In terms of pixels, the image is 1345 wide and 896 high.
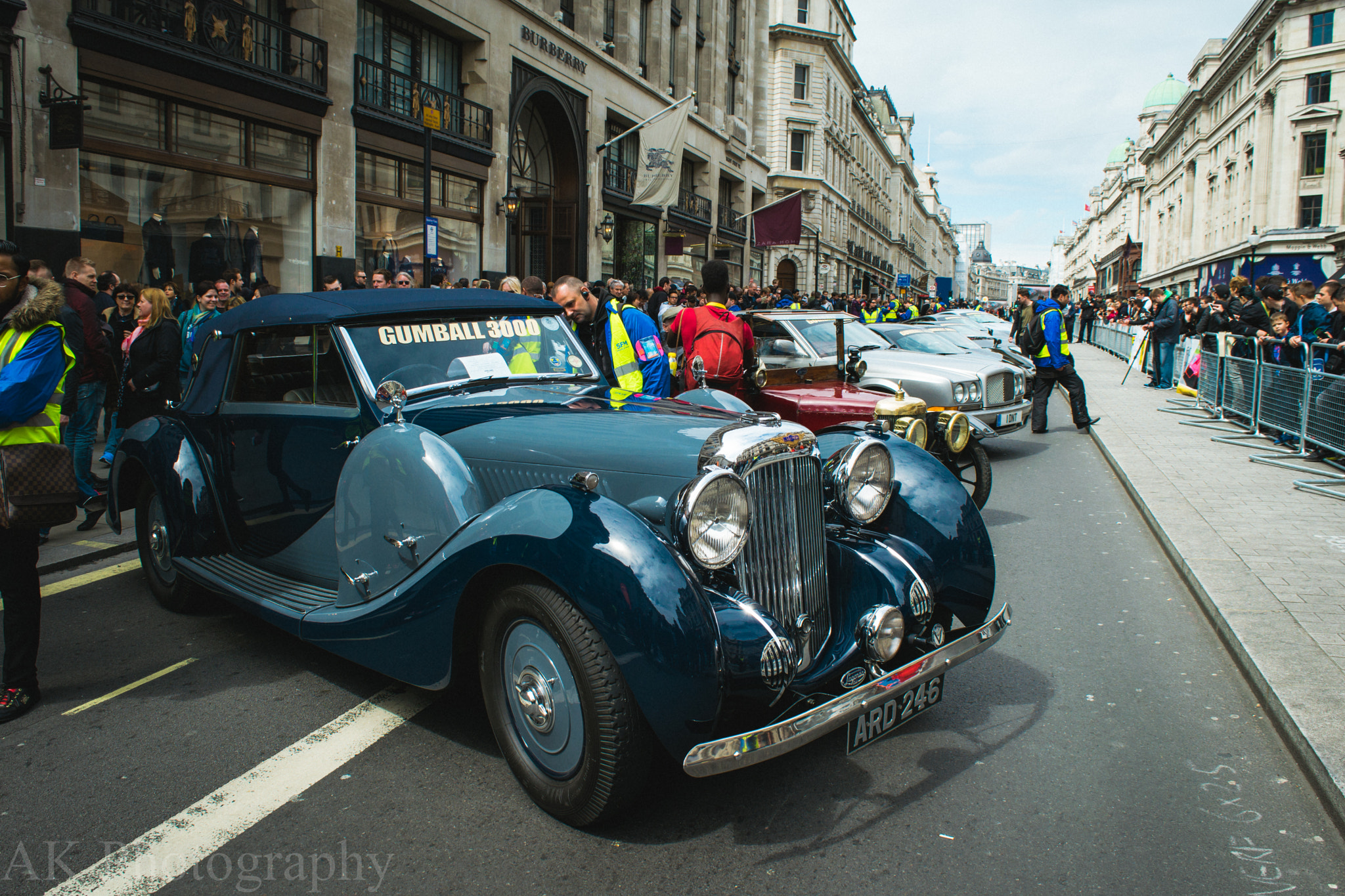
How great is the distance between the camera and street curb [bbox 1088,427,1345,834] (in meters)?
3.08

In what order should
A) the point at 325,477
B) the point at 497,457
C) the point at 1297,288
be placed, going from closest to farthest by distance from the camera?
the point at 497,457
the point at 325,477
the point at 1297,288

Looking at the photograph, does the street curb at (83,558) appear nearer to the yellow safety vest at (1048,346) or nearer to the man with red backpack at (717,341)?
the man with red backpack at (717,341)

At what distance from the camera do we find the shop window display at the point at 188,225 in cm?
1111

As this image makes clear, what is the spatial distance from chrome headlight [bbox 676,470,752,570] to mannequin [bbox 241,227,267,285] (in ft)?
40.5

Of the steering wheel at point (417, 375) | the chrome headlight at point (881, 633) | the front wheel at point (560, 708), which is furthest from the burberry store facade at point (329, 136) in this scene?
the chrome headlight at point (881, 633)

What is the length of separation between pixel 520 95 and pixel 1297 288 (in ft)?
51.7

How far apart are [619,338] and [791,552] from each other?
392 centimetres

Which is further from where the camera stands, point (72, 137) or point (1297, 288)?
point (1297, 288)

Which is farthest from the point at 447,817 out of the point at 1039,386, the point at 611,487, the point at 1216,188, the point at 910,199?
the point at 910,199

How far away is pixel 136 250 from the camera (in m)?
11.5

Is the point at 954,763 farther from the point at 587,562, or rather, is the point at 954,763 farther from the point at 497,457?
the point at 497,457

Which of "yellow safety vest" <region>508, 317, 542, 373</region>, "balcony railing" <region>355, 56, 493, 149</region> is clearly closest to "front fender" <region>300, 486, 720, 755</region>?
"yellow safety vest" <region>508, 317, 542, 373</region>

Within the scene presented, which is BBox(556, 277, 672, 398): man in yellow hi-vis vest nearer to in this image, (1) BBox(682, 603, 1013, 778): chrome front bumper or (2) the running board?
(2) the running board

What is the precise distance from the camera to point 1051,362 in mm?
12203
